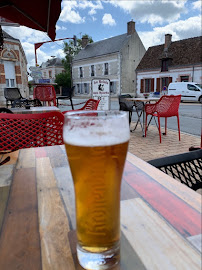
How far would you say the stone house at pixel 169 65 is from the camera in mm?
23438

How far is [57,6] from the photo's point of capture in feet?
10.5

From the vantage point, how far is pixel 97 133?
1.38ft

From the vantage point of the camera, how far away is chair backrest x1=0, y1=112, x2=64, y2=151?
1.69 m

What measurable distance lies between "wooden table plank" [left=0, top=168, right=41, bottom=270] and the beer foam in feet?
0.78

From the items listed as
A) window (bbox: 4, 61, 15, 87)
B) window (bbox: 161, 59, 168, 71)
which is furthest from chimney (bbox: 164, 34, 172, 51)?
window (bbox: 4, 61, 15, 87)

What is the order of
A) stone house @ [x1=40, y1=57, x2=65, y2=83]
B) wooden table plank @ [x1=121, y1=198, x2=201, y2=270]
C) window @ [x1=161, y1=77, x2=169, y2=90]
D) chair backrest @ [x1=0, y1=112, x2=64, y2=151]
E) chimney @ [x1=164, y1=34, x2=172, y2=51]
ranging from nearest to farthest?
wooden table plank @ [x1=121, y1=198, x2=201, y2=270]
chair backrest @ [x1=0, y1=112, x2=64, y2=151]
window @ [x1=161, y1=77, x2=169, y2=90]
chimney @ [x1=164, y1=34, x2=172, y2=51]
stone house @ [x1=40, y1=57, x2=65, y2=83]

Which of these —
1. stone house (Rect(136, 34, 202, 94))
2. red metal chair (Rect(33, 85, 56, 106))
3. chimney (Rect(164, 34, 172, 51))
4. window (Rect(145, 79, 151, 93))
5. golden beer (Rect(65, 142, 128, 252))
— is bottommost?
golden beer (Rect(65, 142, 128, 252))

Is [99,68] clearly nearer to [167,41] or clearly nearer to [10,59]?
[167,41]

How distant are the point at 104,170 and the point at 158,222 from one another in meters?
0.21

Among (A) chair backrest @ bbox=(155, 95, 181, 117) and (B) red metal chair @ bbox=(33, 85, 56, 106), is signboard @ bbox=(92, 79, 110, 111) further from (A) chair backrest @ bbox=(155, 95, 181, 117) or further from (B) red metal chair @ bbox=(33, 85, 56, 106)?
(A) chair backrest @ bbox=(155, 95, 181, 117)

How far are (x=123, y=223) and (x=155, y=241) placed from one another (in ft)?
0.30

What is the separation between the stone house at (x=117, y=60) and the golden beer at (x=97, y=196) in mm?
27835

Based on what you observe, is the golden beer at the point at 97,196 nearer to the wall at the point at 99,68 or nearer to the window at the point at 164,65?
the window at the point at 164,65

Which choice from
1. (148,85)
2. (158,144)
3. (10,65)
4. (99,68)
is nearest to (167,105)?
(158,144)
